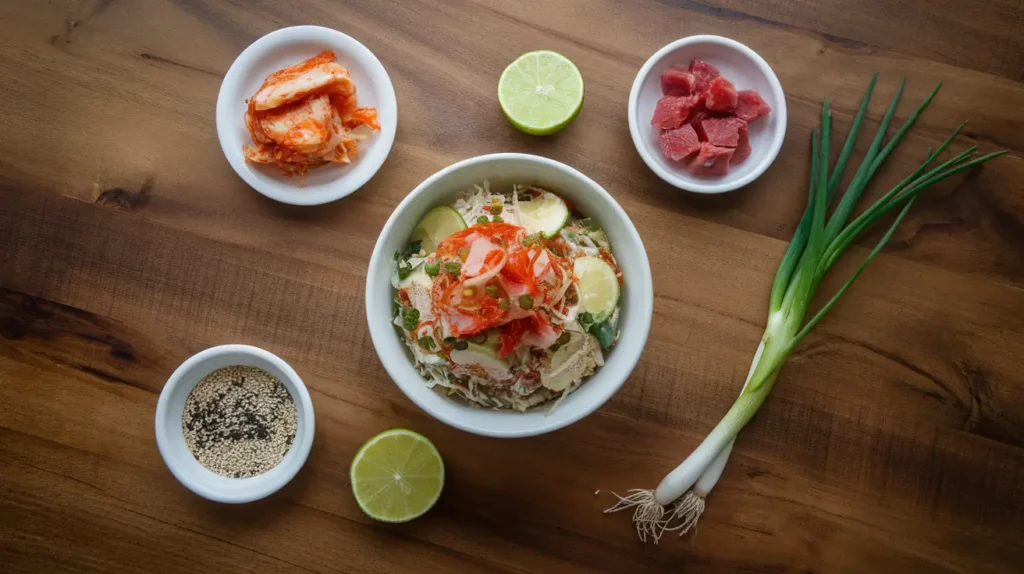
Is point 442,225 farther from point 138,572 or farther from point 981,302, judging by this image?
point 981,302

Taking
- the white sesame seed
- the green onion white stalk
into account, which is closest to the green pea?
the green onion white stalk

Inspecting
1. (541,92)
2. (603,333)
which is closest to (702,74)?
(541,92)

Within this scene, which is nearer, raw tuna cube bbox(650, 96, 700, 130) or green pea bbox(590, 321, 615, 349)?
green pea bbox(590, 321, 615, 349)

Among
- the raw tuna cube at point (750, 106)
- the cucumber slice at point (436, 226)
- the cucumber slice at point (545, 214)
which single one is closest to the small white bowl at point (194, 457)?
the cucumber slice at point (436, 226)

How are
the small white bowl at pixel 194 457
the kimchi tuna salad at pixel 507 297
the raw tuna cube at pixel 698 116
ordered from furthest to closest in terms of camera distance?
the raw tuna cube at pixel 698 116 < the small white bowl at pixel 194 457 < the kimchi tuna salad at pixel 507 297

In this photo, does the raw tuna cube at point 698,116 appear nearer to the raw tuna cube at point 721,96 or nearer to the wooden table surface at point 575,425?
the raw tuna cube at point 721,96

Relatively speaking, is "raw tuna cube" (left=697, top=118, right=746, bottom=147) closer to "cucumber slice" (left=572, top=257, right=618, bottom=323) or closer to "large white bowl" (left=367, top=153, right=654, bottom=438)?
"large white bowl" (left=367, top=153, right=654, bottom=438)

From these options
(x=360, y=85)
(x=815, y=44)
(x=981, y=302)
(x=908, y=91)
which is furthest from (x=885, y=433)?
(x=360, y=85)
